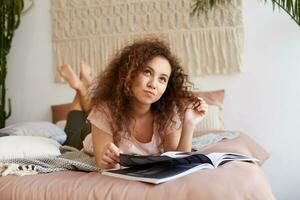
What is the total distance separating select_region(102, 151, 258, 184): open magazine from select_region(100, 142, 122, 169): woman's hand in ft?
0.14

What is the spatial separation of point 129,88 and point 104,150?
24 cm

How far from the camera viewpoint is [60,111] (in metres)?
2.78

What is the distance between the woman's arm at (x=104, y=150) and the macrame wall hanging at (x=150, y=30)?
1.45m

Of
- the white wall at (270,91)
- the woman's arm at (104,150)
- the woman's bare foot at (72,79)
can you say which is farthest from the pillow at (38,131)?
the white wall at (270,91)

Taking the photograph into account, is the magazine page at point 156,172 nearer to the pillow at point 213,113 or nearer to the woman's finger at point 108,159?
the woman's finger at point 108,159

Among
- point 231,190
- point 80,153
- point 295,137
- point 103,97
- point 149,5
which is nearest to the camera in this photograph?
point 231,190

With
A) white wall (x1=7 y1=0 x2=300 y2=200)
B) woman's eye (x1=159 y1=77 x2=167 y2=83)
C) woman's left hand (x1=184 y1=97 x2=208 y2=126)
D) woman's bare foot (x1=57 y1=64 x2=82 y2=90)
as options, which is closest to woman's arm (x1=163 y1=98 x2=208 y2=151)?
woman's left hand (x1=184 y1=97 x2=208 y2=126)

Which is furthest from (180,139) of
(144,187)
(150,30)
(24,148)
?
(150,30)

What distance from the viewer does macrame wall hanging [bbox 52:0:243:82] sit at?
2.65 m

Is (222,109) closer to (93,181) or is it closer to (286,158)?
(286,158)

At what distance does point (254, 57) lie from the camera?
2631 millimetres

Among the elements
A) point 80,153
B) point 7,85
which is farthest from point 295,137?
point 7,85

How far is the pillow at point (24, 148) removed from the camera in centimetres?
155

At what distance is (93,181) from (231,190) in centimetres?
41
